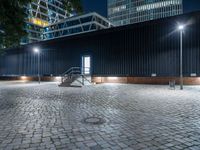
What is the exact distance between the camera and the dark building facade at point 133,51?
55.3 ft

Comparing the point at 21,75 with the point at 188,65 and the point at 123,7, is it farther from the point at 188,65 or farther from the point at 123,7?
the point at 123,7

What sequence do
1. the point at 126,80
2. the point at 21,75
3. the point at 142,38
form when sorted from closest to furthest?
the point at 142,38
the point at 126,80
the point at 21,75

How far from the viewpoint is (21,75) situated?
31.3m

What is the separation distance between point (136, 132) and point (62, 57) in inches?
921

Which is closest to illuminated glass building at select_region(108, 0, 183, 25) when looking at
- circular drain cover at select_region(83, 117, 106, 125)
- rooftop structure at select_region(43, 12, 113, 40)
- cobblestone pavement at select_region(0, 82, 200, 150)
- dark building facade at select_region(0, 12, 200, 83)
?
rooftop structure at select_region(43, 12, 113, 40)

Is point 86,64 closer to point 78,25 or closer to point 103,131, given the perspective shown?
point 103,131

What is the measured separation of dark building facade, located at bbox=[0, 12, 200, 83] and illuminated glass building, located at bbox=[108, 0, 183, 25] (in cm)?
8880

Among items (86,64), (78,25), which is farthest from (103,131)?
(78,25)

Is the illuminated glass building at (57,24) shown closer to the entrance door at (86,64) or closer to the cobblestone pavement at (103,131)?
the entrance door at (86,64)

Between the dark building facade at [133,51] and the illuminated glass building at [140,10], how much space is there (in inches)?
3496

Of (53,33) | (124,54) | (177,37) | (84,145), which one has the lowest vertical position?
(84,145)

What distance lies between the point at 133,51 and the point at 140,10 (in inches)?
4117

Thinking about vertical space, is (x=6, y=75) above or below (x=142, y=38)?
below

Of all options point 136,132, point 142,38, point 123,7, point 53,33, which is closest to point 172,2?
point 123,7
